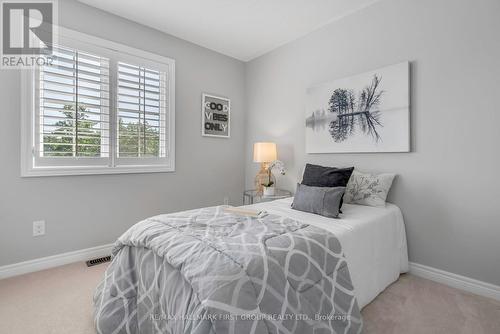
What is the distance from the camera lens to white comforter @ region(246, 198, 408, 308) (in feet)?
5.11

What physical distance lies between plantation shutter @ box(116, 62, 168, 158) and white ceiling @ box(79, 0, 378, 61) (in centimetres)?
55

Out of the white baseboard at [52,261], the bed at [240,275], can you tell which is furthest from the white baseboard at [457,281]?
the white baseboard at [52,261]

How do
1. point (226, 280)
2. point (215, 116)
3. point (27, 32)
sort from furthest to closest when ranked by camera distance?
1. point (215, 116)
2. point (27, 32)
3. point (226, 280)

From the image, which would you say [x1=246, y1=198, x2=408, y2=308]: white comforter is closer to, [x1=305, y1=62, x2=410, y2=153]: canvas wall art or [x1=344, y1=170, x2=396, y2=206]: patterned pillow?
[x1=344, y1=170, x2=396, y2=206]: patterned pillow

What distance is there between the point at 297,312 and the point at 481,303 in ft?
5.17

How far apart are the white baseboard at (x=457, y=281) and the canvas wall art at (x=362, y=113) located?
1037mm

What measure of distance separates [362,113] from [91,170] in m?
2.74

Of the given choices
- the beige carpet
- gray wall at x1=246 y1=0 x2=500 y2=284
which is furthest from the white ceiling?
the beige carpet

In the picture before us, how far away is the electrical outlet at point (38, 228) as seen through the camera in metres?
2.19

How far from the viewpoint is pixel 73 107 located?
7.67 feet

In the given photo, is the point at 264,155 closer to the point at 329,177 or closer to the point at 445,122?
the point at 329,177

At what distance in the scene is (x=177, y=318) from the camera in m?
1.03

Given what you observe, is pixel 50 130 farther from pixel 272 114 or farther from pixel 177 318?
pixel 272 114

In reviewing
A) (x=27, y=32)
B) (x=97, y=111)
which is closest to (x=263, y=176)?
(x=97, y=111)
